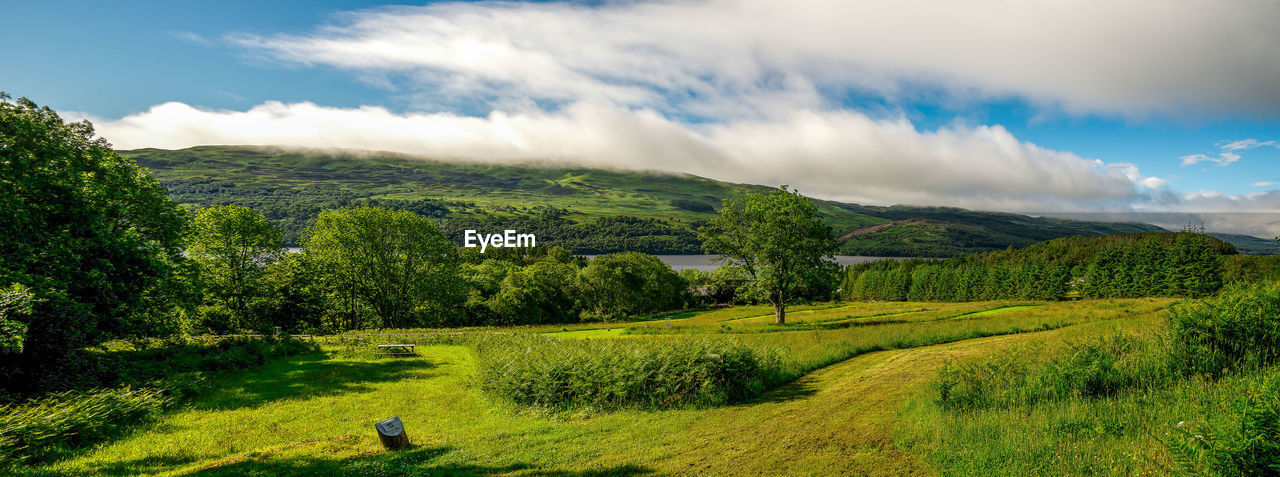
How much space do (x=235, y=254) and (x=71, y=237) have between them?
2642 cm

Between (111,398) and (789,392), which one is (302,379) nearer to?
(111,398)

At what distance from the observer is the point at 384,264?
161ft

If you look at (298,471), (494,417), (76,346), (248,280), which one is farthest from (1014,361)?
(248,280)

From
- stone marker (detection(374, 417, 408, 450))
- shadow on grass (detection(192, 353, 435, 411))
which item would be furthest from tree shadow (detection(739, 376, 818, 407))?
shadow on grass (detection(192, 353, 435, 411))

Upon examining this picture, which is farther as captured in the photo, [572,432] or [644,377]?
[644,377]

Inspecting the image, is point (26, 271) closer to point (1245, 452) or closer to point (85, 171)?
point (85, 171)

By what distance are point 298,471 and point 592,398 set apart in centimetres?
736

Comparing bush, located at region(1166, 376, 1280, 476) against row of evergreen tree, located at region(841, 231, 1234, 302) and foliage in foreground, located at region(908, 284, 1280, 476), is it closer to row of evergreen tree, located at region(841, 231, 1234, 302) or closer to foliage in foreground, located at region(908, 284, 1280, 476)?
foliage in foreground, located at region(908, 284, 1280, 476)

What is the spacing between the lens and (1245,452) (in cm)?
443

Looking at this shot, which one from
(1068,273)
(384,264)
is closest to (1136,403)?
(384,264)

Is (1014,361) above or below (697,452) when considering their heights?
above

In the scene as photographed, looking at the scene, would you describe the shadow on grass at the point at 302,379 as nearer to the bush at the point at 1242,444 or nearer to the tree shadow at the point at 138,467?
the tree shadow at the point at 138,467

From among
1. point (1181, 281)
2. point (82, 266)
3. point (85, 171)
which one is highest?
point (85, 171)

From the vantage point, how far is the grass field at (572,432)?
27.5ft
